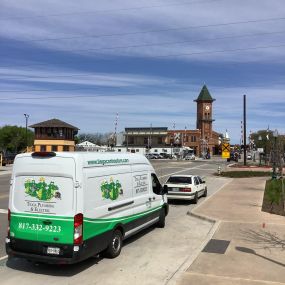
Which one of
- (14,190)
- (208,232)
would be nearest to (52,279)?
(14,190)

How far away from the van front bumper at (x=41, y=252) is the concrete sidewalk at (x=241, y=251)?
6.49 ft

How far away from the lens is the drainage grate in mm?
10616

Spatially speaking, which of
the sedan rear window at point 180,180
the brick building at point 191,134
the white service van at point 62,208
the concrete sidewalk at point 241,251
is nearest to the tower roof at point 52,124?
the sedan rear window at point 180,180

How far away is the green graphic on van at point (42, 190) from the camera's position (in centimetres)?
880

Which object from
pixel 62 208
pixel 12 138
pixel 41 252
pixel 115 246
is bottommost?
pixel 115 246

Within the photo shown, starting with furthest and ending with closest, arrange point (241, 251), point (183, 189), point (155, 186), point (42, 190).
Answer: point (183, 189), point (155, 186), point (241, 251), point (42, 190)

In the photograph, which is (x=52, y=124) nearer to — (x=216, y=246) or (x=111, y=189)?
(x=216, y=246)

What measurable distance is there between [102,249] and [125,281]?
1298 mm

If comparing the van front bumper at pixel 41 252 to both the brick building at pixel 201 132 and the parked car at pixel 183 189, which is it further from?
the brick building at pixel 201 132

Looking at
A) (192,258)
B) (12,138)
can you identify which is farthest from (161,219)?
(12,138)

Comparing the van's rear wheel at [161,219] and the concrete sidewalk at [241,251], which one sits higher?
the van's rear wheel at [161,219]

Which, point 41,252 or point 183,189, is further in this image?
point 183,189

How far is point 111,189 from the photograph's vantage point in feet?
32.6

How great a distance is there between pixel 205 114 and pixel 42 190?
146 meters
